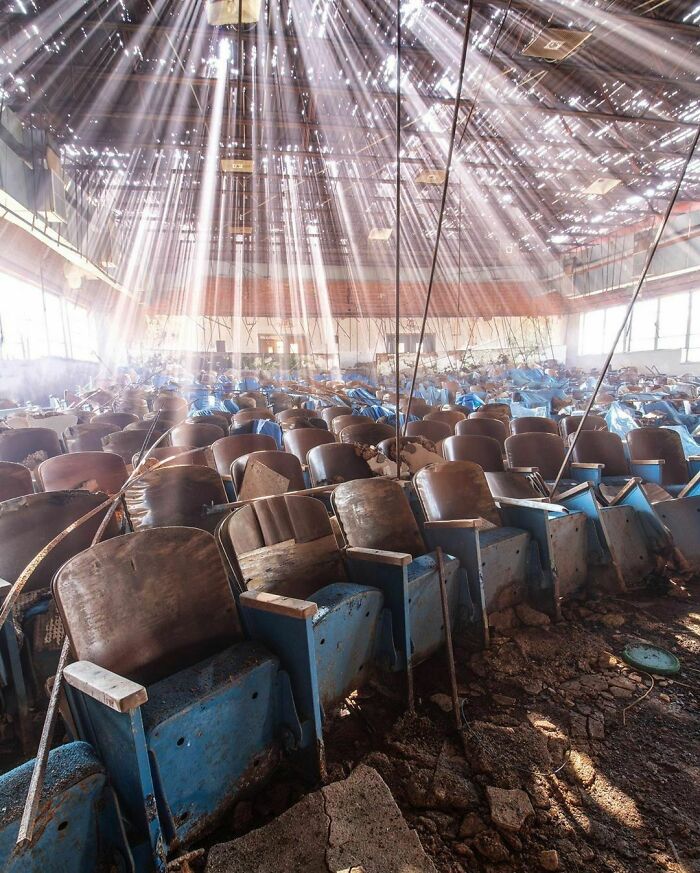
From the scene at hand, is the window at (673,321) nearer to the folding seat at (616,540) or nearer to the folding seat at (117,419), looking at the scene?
the folding seat at (616,540)

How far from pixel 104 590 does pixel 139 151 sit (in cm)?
1061

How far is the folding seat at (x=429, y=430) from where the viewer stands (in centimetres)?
545

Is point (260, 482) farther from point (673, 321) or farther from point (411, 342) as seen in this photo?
point (411, 342)

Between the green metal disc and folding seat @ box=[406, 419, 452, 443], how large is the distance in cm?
303

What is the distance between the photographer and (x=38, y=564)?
2072 millimetres

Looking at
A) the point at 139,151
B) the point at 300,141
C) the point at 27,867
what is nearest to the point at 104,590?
the point at 27,867

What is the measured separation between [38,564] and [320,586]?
4.04ft

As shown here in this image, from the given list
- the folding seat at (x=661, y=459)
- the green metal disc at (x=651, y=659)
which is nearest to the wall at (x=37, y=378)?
the folding seat at (x=661, y=459)

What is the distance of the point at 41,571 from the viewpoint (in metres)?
2.41

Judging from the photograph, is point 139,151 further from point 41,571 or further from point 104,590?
point 104,590

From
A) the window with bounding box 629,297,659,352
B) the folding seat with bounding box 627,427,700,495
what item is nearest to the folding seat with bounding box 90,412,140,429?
the folding seat with bounding box 627,427,700,495

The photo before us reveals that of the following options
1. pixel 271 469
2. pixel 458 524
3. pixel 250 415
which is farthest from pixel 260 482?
pixel 250 415

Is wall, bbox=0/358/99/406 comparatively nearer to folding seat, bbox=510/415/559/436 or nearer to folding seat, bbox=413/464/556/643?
folding seat, bbox=510/415/559/436

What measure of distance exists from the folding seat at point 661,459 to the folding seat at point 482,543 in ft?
4.88
